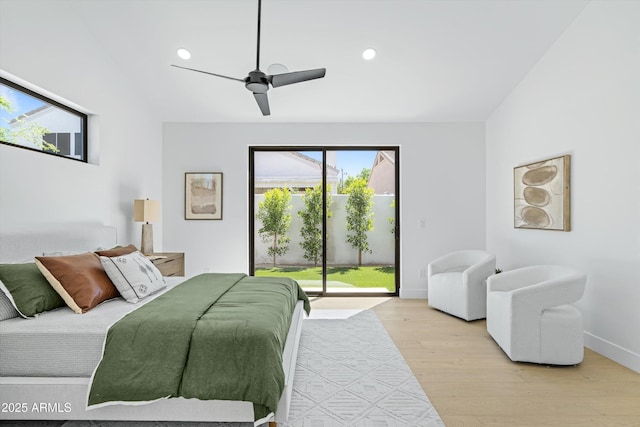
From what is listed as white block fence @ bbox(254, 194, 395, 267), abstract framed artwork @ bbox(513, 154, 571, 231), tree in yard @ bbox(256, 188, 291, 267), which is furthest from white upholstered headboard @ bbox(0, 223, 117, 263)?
abstract framed artwork @ bbox(513, 154, 571, 231)

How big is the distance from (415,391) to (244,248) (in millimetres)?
3379

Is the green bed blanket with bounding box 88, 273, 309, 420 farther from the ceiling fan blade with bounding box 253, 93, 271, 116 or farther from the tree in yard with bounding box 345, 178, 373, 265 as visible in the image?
the tree in yard with bounding box 345, 178, 373, 265

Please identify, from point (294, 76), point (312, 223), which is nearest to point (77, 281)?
point (294, 76)

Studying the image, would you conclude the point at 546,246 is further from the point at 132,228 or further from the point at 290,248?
the point at 132,228

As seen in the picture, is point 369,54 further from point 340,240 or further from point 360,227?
point 340,240

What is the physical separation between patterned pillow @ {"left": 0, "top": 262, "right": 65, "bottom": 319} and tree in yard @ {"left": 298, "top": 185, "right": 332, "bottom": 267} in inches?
133

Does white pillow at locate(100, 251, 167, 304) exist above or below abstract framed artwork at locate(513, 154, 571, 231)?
below

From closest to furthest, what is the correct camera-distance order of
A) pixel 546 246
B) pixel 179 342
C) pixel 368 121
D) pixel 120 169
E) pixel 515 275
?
pixel 179 342
pixel 515 275
pixel 546 246
pixel 120 169
pixel 368 121

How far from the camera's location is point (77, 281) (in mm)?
2457

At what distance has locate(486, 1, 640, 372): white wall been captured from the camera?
289cm

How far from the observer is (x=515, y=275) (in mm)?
3521

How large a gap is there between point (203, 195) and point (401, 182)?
2.83 metres

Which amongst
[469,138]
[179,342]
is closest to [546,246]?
[469,138]

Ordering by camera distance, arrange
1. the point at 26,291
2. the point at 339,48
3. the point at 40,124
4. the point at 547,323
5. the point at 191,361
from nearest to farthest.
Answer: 1. the point at 191,361
2. the point at 26,291
3. the point at 547,323
4. the point at 40,124
5. the point at 339,48
